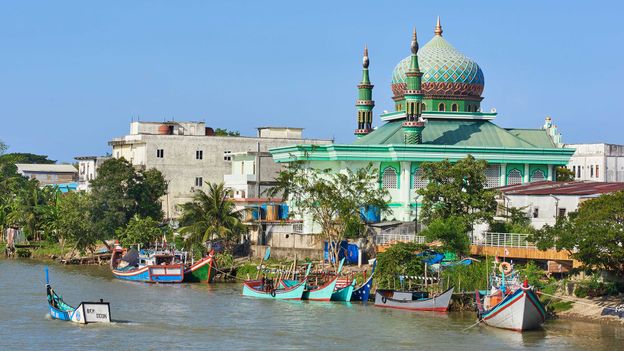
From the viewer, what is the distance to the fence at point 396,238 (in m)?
58.6

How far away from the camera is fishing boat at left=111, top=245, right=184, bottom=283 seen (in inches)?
2510

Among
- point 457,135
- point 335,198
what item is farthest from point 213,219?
point 457,135

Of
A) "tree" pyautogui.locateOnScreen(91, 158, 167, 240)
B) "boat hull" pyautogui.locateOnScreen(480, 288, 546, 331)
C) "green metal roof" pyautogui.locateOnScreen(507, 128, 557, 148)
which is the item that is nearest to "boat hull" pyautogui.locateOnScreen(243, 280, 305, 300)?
"boat hull" pyautogui.locateOnScreen(480, 288, 546, 331)

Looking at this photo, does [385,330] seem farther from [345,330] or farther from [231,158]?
[231,158]

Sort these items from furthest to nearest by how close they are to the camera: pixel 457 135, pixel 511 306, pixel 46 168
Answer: pixel 46 168 → pixel 457 135 → pixel 511 306

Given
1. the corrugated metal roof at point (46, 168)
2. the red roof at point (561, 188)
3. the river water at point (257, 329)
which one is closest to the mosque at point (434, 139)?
the red roof at point (561, 188)

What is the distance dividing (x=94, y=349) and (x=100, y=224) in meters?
36.0

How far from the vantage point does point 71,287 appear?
6075 centimetres

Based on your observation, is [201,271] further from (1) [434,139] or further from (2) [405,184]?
(1) [434,139]

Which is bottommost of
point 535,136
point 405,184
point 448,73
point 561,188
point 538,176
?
point 561,188

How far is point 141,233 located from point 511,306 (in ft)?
106

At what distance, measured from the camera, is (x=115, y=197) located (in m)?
77.6

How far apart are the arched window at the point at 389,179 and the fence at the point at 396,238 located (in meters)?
6.36

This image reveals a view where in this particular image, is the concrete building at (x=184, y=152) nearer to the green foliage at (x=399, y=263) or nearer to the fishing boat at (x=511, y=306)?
the green foliage at (x=399, y=263)
